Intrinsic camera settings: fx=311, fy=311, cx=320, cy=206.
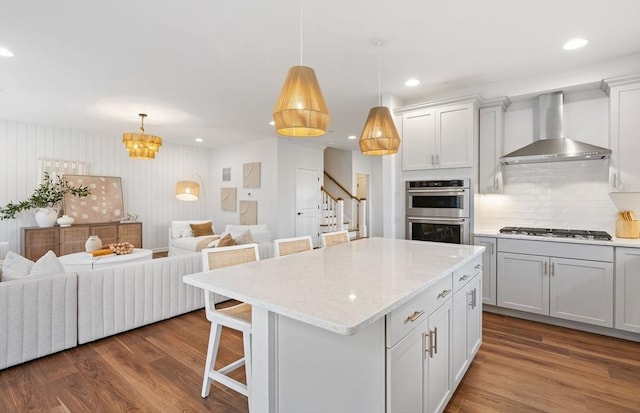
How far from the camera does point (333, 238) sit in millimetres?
3053

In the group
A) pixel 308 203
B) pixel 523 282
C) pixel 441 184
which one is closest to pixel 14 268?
pixel 441 184

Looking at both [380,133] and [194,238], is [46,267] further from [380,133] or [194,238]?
[194,238]

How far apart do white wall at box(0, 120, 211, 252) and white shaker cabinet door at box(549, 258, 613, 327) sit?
7574 mm

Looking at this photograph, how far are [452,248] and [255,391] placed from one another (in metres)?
1.87

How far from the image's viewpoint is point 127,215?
22.3 ft

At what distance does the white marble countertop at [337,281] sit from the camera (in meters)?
1.15

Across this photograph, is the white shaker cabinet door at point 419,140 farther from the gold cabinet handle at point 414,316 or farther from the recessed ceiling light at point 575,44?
the gold cabinet handle at point 414,316

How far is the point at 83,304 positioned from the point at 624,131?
526 centimetres

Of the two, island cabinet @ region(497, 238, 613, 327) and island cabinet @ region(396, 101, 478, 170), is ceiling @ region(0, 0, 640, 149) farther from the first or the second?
island cabinet @ region(497, 238, 613, 327)

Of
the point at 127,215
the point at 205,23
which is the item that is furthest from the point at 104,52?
the point at 127,215

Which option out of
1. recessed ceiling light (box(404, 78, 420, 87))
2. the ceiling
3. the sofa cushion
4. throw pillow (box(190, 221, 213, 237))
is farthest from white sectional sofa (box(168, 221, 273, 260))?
recessed ceiling light (box(404, 78, 420, 87))

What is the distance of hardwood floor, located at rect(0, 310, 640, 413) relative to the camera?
1.98m

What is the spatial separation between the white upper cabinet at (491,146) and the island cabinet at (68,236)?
6.53 m

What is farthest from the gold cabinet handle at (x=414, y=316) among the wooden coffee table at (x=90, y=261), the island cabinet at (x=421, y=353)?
the wooden coffee table at (x=90, y=261)
